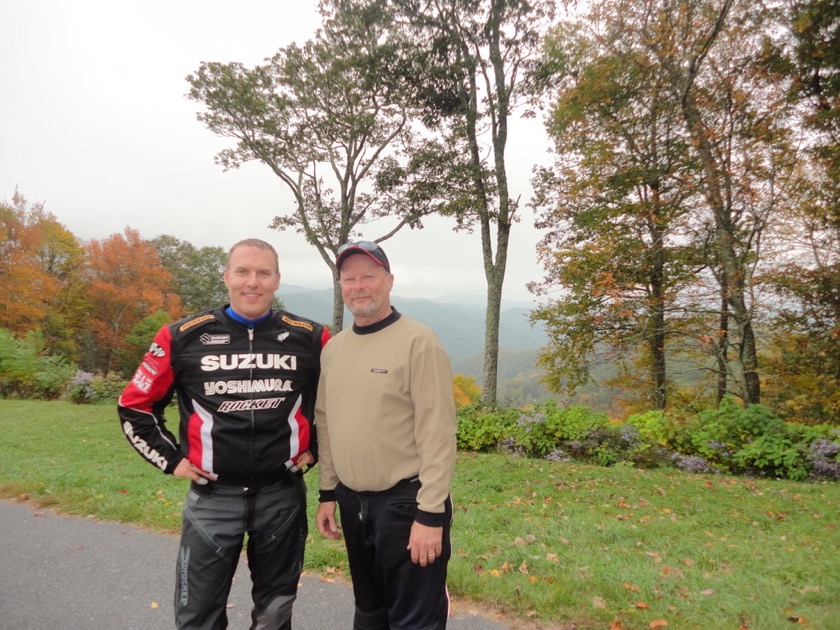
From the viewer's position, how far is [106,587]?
3.82 meters

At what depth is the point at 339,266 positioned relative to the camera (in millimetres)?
2449

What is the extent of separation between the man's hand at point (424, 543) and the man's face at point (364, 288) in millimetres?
1026

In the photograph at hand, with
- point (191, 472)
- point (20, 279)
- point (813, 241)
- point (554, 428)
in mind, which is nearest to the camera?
point (191, 472)

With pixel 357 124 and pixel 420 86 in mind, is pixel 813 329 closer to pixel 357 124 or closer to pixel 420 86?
pixel 420 86

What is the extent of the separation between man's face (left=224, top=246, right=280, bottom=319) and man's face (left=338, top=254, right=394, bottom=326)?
15.5 inches

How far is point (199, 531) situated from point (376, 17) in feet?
55.0

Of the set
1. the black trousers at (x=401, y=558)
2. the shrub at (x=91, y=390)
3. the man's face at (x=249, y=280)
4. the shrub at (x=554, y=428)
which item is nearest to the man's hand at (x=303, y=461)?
the black trousers at (x=401, y=558)

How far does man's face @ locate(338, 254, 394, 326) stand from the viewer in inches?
92.2

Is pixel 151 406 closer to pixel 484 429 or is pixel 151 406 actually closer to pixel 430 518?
pixel 430 518

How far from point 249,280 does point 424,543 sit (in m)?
1.56

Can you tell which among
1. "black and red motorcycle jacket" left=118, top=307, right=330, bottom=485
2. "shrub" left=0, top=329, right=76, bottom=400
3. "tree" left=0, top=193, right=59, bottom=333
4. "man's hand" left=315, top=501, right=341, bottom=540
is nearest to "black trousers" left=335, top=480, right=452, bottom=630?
"man's hand" left=315, top=501, right=341, bottom=540

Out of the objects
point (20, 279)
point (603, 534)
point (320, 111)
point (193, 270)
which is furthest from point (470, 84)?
point (193, 270)

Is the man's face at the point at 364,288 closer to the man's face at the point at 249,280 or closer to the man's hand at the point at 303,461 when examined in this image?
the man's face at the point at 249,280

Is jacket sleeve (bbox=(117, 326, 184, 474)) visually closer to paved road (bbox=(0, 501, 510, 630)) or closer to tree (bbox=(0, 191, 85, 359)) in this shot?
paved road (bbox=(0, 501, 510, 630))
